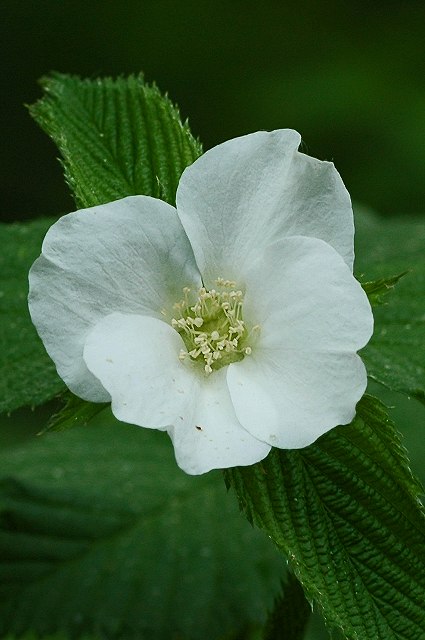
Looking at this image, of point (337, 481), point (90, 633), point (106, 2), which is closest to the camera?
point (337, 481)

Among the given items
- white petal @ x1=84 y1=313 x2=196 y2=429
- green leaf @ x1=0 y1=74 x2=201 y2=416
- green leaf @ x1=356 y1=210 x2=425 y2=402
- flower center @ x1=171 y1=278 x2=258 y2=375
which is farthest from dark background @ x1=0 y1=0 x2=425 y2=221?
white petal @ x1=84 y1=313 x2=196 y2=429

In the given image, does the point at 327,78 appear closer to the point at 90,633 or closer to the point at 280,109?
the point at 280,109

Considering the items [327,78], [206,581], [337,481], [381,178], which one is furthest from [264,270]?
[327,78]

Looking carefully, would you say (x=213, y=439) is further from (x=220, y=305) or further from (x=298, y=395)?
(x=220, y=305)

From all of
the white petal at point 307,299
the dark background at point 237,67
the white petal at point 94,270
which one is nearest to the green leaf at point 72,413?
the white petal at point 94,270

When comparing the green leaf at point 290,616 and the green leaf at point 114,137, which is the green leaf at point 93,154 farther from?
the green leaf at point 290,616

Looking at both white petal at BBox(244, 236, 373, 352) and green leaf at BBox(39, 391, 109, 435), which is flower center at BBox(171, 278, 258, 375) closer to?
white petal at BBox(244, 236, 373, 352)

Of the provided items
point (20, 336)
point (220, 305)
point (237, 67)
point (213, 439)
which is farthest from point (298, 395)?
point (237, 67)
